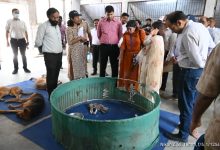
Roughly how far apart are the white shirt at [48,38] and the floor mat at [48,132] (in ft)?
3.84

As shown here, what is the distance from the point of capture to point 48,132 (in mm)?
2613

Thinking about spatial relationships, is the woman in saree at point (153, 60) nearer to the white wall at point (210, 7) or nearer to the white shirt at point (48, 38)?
the white shirt at point (48, 38)

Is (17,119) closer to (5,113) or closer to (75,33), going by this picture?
(5,113)

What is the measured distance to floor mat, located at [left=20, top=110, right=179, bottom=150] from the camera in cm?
235

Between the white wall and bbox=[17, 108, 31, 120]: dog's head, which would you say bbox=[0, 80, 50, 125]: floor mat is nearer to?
bbox=[17, 108, 31, 120]: dog's head

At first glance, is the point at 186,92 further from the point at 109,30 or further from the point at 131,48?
the point at 109,30

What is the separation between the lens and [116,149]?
189cm

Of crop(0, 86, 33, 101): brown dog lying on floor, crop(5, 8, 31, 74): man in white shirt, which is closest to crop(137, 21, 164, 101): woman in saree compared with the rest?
crop(0, 86, 33, 101): brown dog lying on floor

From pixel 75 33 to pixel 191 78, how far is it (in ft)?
8.22

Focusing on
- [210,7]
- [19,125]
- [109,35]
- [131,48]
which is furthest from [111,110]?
[210,7]

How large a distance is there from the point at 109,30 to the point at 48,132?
99.0 inches

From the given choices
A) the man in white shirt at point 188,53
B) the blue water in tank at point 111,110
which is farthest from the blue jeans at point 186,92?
the blue water in tank at point 111,110

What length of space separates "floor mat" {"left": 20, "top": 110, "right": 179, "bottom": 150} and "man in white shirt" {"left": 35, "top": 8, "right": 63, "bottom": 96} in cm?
92

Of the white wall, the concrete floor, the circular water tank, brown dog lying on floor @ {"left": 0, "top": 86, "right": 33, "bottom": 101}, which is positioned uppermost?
the white wall
